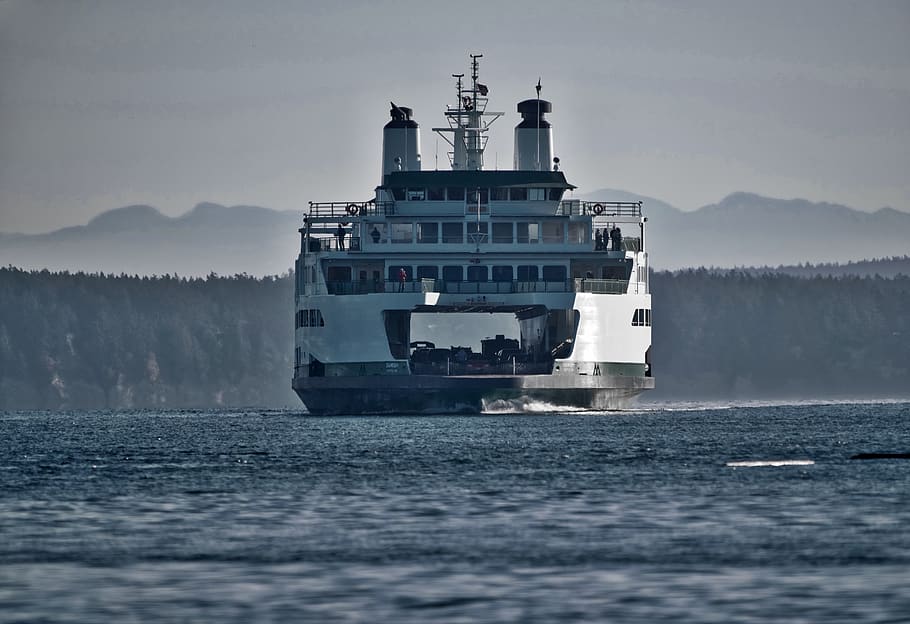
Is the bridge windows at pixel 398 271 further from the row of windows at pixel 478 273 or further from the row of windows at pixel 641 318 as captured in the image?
the row of windows at pixel 641 318

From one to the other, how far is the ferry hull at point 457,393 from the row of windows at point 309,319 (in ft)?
8.69

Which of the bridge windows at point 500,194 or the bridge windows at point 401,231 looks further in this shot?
the bridge windows at point 500,194

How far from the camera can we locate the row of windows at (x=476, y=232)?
91.9 meters

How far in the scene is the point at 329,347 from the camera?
87188mm

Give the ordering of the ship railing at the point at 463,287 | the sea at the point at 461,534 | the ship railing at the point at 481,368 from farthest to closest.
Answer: the ship railing at the point at 463,287, the ship railing at the point at 481,368, the sea at the point at 461,534

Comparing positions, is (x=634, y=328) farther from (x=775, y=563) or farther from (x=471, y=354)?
(x=775, y=563)

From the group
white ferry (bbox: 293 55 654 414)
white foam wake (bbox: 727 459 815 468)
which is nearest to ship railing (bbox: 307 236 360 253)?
white ferry (bbox: 293 55 654 414)

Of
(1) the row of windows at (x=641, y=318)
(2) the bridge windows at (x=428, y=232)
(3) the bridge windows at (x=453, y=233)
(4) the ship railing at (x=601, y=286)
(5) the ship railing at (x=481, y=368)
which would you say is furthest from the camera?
(2) the bridge windows at (x=428, y=232)

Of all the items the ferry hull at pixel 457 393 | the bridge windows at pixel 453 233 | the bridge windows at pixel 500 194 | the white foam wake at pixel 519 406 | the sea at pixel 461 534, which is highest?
the bridge windows at pixel 500 194

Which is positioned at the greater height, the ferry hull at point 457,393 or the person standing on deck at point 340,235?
the person standing on deck at point 340,235

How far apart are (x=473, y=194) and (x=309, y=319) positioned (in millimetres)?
10021

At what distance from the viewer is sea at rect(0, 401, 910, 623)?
2562 cm

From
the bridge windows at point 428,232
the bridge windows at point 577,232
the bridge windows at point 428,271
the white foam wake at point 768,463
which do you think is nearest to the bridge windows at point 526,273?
the bridge windows at point 577,232

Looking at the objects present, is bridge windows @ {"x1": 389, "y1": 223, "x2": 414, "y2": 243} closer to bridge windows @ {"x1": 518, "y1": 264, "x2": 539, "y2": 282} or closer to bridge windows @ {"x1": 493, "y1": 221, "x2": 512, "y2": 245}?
bridge windows @ {"x1": 493, "y1": 221, "x2": 512, "y2": 245}
